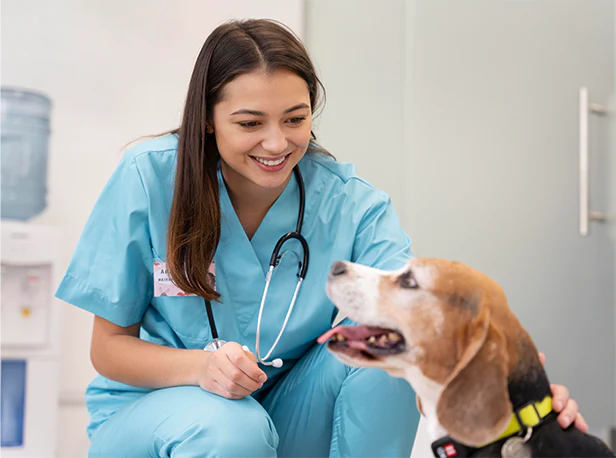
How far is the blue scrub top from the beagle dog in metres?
0.29

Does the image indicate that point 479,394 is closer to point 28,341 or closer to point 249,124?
point 249,124

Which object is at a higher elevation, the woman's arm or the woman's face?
the woman's face

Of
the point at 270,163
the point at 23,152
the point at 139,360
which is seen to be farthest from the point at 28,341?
the point at 270,163

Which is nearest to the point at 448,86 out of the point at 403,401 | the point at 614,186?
the point at 614,186

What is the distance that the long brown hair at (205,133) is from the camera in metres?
1.36

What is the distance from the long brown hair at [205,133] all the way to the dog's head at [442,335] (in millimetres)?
336

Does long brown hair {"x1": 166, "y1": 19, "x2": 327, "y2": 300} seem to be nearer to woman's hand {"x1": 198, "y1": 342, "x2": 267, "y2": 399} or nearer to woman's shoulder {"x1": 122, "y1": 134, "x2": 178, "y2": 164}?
woman's shoulder {"x1": 122, "y1": 134, "x2": 178, "y2": 164}

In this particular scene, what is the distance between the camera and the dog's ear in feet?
3.25

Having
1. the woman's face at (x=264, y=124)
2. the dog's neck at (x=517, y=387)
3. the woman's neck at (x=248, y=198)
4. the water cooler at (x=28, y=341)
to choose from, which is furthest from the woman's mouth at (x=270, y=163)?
the water cooler at (x=28, y=341)

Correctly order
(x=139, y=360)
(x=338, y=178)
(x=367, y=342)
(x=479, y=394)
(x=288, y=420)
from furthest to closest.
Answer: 1. (x=338, y=178)
2. (x=288, y=420)
3. (x=139, y=360)
4. (x=367, y=342)
5. (x=479, y=394)

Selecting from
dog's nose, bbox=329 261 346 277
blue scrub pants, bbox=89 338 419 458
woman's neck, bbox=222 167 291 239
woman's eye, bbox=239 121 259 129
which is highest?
woman's eye, bbox=239 121 259 129

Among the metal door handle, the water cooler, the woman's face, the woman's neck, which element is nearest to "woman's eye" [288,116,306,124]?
the woman's face

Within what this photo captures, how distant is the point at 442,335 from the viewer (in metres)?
1.09

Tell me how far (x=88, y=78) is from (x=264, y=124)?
1437 millimetres
